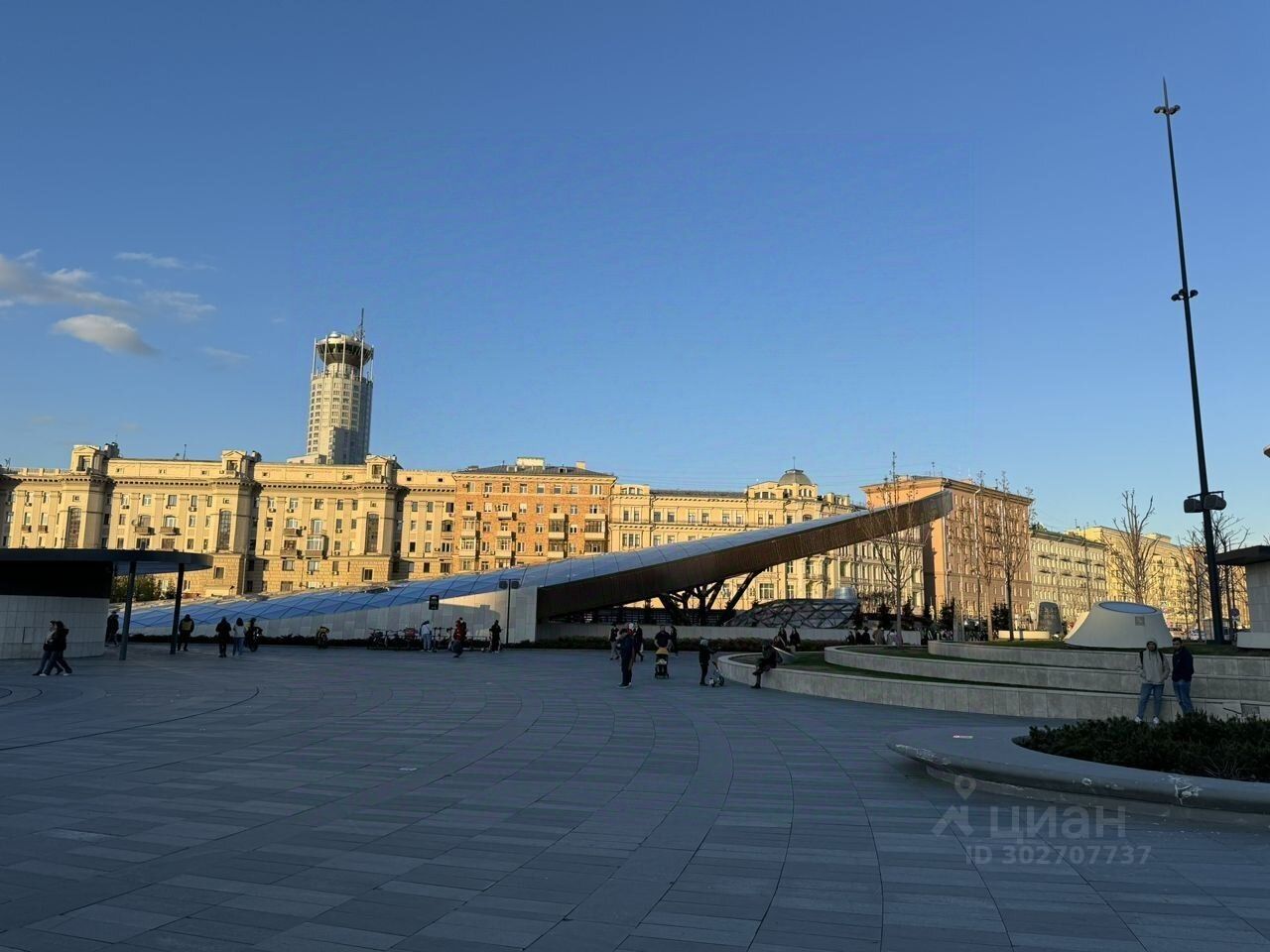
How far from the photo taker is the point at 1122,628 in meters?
24.6

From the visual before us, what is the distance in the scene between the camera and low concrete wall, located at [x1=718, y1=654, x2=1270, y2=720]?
53.1 ft

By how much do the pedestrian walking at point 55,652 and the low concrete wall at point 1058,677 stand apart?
66.9ft

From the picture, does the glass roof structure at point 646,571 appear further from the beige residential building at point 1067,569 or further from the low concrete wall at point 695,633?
the beige residential building at point 1067,569

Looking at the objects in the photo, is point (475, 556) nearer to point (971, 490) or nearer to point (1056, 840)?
point (971, 490)

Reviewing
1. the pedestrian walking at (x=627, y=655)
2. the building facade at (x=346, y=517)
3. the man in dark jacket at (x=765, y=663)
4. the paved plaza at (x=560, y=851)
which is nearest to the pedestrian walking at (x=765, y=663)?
the man in dark jacket at (x=765, y=663)

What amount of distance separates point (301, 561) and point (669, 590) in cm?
7943

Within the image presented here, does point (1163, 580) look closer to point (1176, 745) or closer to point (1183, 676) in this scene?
point (1183, 676)

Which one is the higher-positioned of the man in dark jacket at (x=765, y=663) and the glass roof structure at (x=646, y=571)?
the glass roof structure at (x=646, y=571)

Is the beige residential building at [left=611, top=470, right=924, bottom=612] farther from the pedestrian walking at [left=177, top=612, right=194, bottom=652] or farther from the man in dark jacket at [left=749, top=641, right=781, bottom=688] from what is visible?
the man in dark jacket at [left=749, top=641, right=781, bottom=688]

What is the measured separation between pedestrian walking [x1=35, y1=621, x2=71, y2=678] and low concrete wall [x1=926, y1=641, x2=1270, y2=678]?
23362mm

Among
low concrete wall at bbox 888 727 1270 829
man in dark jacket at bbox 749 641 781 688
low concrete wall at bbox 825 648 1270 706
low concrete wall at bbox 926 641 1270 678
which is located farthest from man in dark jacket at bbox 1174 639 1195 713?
man in dark jacket at bbox 749 641 781 688

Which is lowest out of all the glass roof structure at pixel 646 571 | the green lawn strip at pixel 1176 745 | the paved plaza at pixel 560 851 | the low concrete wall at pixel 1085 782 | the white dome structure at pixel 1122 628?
the paved plaza at pixel 560 851

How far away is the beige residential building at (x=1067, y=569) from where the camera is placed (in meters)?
134

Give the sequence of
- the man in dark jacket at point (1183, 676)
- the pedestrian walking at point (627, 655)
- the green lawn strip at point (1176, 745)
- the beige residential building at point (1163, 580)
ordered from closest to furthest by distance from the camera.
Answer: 1. the green lawn strip at point (1176, 745)
2. the man in dark jacket at point (1183, 676)
3. the pedestrian walking at point (627, 655)
4. the beige residential building at point (1163, 580)
